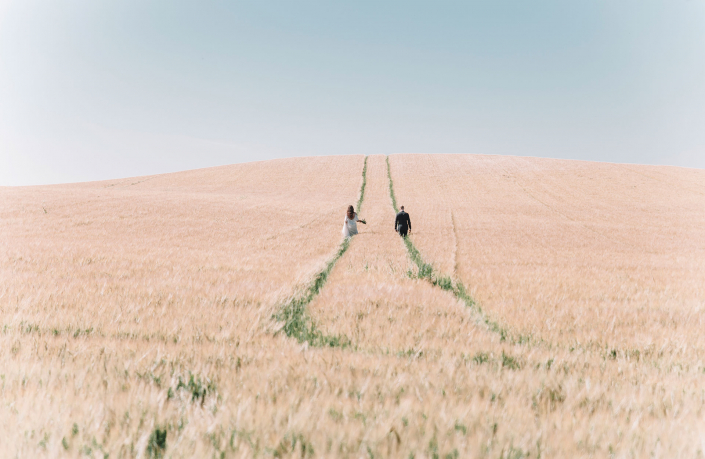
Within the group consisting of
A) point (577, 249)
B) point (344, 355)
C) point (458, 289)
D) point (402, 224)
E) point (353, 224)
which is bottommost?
point (577, 249)

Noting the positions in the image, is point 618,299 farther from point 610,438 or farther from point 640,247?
point 640,247

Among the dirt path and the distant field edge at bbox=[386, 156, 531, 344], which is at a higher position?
the dirt path

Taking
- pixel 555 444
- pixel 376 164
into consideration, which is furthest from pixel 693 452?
pixel 376 164

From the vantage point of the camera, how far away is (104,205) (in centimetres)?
2802

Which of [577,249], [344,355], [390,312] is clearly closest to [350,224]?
[577,249]

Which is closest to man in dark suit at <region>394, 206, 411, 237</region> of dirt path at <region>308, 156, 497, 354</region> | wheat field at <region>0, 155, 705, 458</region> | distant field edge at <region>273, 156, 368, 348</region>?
wheat field at <region>0, 155, 705, 458</region>

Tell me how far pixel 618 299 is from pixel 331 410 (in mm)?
7553

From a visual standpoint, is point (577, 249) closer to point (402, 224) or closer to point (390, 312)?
point (402, 224)

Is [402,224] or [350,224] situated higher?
[350,224]

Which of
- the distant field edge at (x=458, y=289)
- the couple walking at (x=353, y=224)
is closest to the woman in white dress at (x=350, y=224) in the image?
the couple walking at (x=353, y=224)

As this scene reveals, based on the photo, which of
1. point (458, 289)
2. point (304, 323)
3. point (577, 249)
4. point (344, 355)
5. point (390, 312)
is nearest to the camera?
point (344, 355)

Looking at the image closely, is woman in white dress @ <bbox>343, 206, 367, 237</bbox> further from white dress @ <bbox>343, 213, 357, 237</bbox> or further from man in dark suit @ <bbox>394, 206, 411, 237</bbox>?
man in dark suit @ <bbox>394, 206, 411, 237</bbox>

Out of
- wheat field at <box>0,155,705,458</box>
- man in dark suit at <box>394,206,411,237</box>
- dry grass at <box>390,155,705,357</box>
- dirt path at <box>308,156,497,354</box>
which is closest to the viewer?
wheat field at <box>0,155,705,458</box>

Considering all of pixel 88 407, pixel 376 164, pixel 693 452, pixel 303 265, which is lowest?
pixel 303 265
